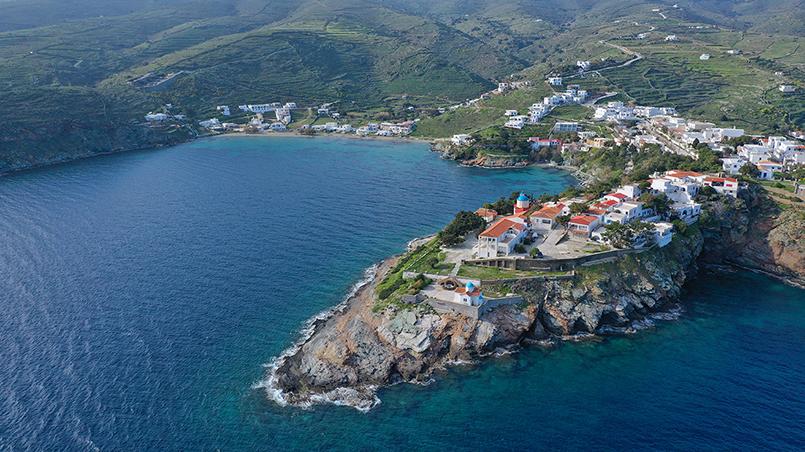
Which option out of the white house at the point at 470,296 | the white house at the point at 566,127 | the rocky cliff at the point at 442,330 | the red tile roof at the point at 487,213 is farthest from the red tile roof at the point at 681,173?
the white house at the point at 566,127

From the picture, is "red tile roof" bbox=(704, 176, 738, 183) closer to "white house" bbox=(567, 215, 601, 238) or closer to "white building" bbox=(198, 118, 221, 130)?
"white house" bbox=(567, 215, 601, 238)

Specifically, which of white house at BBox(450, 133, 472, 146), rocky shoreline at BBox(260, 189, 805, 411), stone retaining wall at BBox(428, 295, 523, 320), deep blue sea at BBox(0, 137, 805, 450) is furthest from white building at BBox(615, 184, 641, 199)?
white house at BBox(450, 133, 472, 146)

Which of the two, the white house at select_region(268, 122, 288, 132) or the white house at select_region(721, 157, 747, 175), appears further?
the white house at select_region(268, 122, 288, 132)

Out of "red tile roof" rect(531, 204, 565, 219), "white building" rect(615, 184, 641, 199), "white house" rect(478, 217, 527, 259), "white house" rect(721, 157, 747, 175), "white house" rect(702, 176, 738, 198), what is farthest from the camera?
"white house" rect(721, 157, 747, 175)

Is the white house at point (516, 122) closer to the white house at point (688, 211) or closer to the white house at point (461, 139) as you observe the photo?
the white house at point (461, 139)

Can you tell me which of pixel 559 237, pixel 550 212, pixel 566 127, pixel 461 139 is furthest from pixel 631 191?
pixel 461 139

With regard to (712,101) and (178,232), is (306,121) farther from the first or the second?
(712,101)
